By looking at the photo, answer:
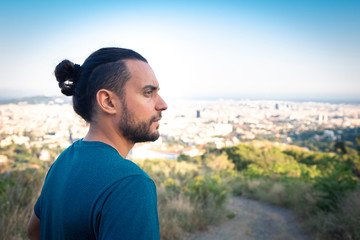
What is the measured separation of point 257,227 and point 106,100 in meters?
5.03

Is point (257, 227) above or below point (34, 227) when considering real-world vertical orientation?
below

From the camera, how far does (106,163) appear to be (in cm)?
70

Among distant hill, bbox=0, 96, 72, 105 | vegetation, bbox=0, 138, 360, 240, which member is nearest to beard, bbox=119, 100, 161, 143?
vegetation, bbox=0, 138, 360, 240

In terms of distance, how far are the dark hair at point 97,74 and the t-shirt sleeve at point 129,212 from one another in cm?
45

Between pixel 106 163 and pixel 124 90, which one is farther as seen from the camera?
pixel 124 90

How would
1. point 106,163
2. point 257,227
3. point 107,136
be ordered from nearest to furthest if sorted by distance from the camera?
point 106,163, point 107,136, point 257,227

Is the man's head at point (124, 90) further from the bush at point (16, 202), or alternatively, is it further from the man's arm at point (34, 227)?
the bush at point (16, 202)

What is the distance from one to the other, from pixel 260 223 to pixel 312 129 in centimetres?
2524

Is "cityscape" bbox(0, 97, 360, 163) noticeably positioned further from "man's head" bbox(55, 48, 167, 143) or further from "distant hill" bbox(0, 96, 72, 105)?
"man's head" bbox(55, 48, 167, 143)

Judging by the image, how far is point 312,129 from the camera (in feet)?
84.7

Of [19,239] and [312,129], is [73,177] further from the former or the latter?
[312,129]

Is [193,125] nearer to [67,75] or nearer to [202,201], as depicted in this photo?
[202,201]

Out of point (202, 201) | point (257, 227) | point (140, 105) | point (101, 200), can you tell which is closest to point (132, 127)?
point (140, 105)

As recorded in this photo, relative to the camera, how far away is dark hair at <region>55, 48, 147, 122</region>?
0.93m
